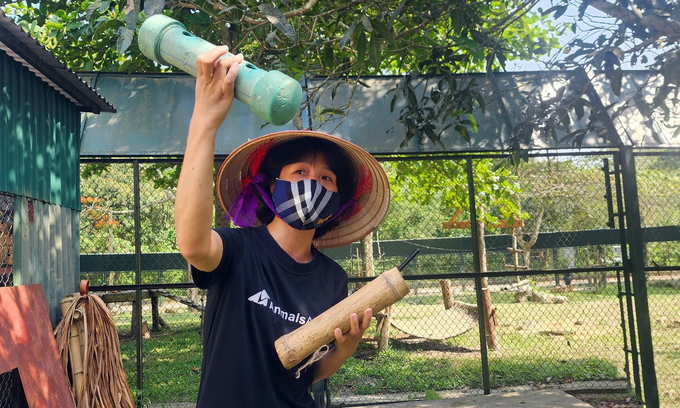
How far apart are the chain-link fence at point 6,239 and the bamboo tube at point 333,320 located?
2977 mm

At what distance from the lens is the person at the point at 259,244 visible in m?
1.47

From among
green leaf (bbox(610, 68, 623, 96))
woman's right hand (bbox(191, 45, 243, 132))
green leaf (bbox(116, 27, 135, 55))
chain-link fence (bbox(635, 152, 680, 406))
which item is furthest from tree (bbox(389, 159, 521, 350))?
woman's right hand (bbox(191, 45, 243, 132))

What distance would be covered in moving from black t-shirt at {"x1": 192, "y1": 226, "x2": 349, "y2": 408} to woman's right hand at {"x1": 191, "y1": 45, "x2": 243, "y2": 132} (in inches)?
17.3

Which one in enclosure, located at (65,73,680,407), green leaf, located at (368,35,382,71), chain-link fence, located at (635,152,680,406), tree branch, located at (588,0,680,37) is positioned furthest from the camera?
chain-link fence, located at (635,152,680,406)

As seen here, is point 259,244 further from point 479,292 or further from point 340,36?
point 340,36

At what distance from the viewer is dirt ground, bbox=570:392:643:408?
19.5 feet

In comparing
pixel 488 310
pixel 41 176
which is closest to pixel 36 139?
pixel 41 176

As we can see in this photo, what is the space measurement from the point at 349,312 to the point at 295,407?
0.37 metres

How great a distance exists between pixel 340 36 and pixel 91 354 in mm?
3886

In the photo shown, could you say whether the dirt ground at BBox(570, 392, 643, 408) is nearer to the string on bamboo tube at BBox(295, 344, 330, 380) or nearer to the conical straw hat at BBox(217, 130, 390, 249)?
the conical straw hat at BBox(217, 130, 390, 249)

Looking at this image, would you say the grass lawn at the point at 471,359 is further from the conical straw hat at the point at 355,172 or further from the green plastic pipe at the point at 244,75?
the green plastic pipe at the point at 244,75

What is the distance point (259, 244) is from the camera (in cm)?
191

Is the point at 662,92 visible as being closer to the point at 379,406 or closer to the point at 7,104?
the point at 379,406

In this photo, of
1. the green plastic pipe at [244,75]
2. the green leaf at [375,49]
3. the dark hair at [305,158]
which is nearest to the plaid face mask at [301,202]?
the dark hair at [305,158]
